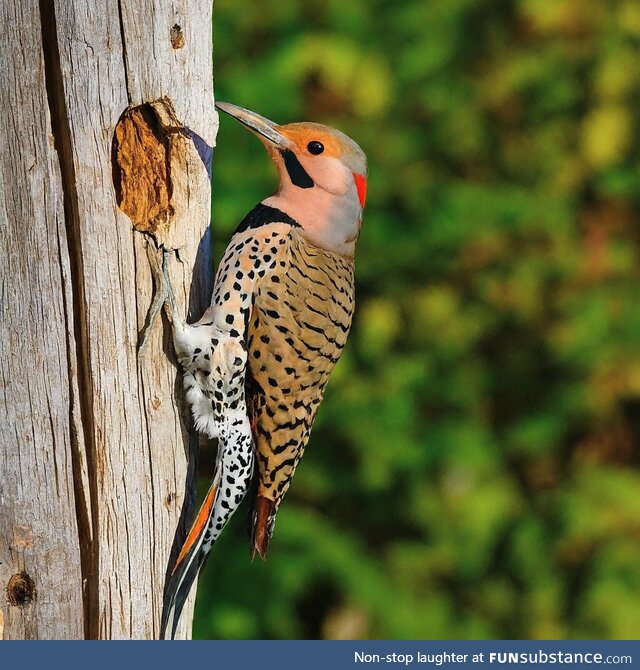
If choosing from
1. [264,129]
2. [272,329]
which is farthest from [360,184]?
[272,329]

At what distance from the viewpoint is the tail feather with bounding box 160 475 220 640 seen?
8.40 ft

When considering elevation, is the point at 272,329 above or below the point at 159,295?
below

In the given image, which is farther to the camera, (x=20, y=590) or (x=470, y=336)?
(x=470, y=336)

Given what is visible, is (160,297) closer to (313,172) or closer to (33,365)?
(33,365)

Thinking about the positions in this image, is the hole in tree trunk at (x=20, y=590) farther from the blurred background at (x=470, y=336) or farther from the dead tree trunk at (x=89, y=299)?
the blurred background at (x=470, y=336)

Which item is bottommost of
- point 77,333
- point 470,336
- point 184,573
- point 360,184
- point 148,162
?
point 184,573

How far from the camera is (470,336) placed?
436 centimetres

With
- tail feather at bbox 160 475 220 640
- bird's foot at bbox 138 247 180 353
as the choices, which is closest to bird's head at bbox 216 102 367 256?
bird's foot at bbox 138 247 180 353

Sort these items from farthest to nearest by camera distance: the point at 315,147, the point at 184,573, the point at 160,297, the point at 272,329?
1. the point at 315,147
2. the point at 272,329
3. the point at 184,573
4. the point at 160,297

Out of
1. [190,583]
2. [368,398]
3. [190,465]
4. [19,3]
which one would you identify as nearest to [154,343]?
[190,465]

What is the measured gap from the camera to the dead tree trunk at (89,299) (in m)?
2.29

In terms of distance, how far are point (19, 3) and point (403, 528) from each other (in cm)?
296

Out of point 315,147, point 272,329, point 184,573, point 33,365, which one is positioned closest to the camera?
point 33,365

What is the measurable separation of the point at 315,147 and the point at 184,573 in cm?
121
